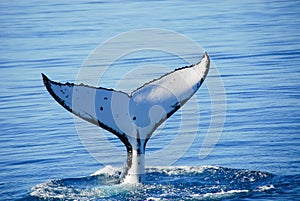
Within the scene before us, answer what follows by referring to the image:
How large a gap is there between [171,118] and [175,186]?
4381 mm

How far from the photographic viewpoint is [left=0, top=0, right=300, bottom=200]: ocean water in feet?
26.7

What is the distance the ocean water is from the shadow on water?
1cm

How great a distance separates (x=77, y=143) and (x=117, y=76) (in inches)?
199

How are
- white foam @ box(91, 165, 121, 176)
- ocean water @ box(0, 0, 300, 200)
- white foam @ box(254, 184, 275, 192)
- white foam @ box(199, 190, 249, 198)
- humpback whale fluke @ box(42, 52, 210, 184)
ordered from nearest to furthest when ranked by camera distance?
humpback whale fluke @ box(42, 52, 210, 184), white foam @ box(199, 190, 249, 198), white foam @ box(254, 184, 275, 192), ocean water @ box(0, 0, 300, 200), white foam @ box(91, 165, 121, 176)

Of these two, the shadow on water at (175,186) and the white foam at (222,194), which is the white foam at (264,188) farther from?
the white foam at (222,194)

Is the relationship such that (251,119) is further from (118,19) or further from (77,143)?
(118,19)

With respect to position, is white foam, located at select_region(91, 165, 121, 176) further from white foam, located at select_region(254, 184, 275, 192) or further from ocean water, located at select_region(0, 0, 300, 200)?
white foam, located at select_region(254, 184, 275, 192)

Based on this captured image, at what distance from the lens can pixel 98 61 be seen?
722 inches

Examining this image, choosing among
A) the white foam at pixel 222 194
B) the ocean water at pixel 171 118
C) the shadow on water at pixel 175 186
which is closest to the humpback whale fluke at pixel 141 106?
the shadow on water at pixel 175 186

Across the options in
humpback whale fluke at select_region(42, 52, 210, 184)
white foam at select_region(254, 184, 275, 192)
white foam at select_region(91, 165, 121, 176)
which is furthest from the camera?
white foam at select_region(91, 165, 121, 176)

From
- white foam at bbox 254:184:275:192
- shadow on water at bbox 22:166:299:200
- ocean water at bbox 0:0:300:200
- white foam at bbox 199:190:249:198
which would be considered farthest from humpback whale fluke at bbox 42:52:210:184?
white foam at bbox 254:184:275:192

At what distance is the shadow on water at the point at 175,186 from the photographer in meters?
7.57

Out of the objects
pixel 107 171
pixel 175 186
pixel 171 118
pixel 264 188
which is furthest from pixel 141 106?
pixel 171 118

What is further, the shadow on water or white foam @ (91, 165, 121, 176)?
white foam @ (91, 165, 121, 176)
